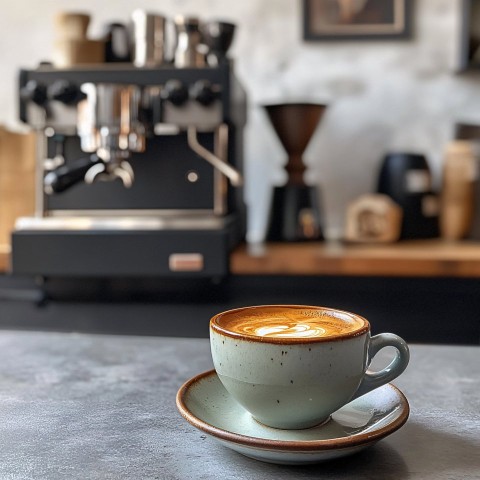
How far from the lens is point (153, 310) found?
6.29 feet

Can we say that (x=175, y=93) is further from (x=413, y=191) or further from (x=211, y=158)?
(x=413, y=191)

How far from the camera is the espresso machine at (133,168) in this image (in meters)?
1.83

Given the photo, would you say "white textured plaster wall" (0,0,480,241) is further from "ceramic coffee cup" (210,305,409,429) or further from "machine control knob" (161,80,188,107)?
"ceramic coffee cup" (210,305,409,429)

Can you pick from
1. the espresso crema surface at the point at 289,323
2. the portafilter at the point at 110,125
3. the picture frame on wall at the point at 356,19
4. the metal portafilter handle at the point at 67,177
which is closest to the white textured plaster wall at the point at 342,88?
the picture frame on wall at the point at 356,19

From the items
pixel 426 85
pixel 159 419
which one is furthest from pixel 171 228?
pixel 159 419

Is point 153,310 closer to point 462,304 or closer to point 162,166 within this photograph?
point 162,166

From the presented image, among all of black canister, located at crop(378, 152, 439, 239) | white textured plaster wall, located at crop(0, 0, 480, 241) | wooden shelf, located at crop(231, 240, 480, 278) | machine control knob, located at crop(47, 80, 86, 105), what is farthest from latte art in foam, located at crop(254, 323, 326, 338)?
white textured plaster wall, located at crop(0, 0, 480, 241)

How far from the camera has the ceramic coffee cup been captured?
1.76ft

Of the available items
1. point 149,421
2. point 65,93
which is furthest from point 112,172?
point 149,421

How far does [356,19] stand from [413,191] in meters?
0.64

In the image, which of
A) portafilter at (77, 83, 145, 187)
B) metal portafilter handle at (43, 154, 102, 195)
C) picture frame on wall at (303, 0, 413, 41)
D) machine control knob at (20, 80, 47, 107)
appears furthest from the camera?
picture frame on wall at (303, 0, 413, 41)

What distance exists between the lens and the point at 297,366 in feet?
1.75

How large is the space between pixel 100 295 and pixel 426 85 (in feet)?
4.20

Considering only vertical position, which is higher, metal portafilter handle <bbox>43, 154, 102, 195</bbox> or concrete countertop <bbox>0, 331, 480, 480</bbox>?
metal portafilter handle <bbox>43, 154, 102, 195</bbox>
